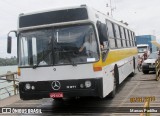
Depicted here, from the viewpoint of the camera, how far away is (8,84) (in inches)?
694

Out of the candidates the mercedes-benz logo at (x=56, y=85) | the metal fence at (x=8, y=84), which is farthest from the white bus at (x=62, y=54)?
the metal fence at (x=8, y=84)

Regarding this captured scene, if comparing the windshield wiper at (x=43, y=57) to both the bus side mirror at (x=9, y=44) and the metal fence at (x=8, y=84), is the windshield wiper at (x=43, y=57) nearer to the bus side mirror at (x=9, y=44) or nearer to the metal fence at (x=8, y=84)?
the bus side mirror at (x=9, y=44)

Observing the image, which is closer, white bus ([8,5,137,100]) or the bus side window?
white bus ([8,5,137,100])

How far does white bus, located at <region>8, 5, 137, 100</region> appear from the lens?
10695 mm

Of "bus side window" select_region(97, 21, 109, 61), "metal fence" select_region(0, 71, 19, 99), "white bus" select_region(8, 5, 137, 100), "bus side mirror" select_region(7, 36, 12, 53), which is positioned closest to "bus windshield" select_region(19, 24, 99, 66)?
"white bus" select_region(8, 5, 137, 100)

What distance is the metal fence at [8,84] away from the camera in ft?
53.7

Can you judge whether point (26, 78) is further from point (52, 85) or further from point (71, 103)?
point (71, 103)

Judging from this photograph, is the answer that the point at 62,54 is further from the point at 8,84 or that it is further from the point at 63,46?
the point at 8,84

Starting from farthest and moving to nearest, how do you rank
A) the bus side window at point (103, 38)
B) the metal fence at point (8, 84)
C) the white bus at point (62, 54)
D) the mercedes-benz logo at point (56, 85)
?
the metal fence at point (8, 84)
the bus side window at point (103, 38)
the mercedes-benz logo at point (56, 85)
the white bus at point (62, 54)

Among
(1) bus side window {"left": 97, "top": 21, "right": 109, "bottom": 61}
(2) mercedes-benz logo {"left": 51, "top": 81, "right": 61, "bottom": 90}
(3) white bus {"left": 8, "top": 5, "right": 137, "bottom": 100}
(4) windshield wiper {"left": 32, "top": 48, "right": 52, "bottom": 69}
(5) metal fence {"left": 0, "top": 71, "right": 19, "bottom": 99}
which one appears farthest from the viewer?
(5) metal fence {"left": 0, "top": 71, "right": 19, "bottom": 99}

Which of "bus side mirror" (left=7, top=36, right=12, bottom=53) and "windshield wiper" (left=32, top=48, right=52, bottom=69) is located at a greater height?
"bus side mirror" (left=7, top=36, right=12, bottom=53)

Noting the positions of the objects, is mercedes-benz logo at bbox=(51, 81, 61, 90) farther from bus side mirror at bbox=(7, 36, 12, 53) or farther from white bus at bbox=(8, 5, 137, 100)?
bus side mirror at bbox=(7, 36, 12, 53)

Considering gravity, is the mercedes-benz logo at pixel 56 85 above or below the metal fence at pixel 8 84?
above

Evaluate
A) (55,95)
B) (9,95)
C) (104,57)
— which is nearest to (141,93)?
(104,57)
